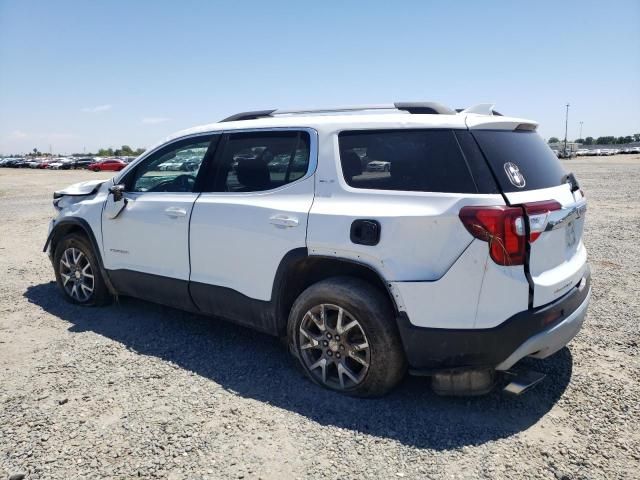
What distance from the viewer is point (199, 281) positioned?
154 inches

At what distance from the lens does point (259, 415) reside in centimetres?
308

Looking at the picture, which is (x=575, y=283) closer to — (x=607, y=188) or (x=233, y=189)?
(x=233, y=189)

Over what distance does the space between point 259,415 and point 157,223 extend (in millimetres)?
1942

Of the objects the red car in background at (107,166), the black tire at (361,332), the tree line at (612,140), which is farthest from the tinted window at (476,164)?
the tree line at (612,140)

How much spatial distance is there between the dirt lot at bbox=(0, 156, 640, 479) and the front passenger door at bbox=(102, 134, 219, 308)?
1.54 ft

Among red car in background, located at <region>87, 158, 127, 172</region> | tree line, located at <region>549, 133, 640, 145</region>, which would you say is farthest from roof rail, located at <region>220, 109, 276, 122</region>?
tree line, located at <region>549, 133, 640, 145</region>

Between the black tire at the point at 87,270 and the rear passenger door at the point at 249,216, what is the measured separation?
1.50m

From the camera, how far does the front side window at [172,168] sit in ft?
13.5

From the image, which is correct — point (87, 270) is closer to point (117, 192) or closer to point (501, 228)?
point (117, 192)

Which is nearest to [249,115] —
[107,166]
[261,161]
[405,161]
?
[261,161]

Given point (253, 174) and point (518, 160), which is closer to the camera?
point (518, 160)

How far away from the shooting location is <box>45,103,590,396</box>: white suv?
2.75 metres

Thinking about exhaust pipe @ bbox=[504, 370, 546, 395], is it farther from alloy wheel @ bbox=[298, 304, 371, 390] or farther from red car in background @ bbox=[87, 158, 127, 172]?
red car in background @ bbox=[87, 158, 127, 172]

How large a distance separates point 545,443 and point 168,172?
3595mm
